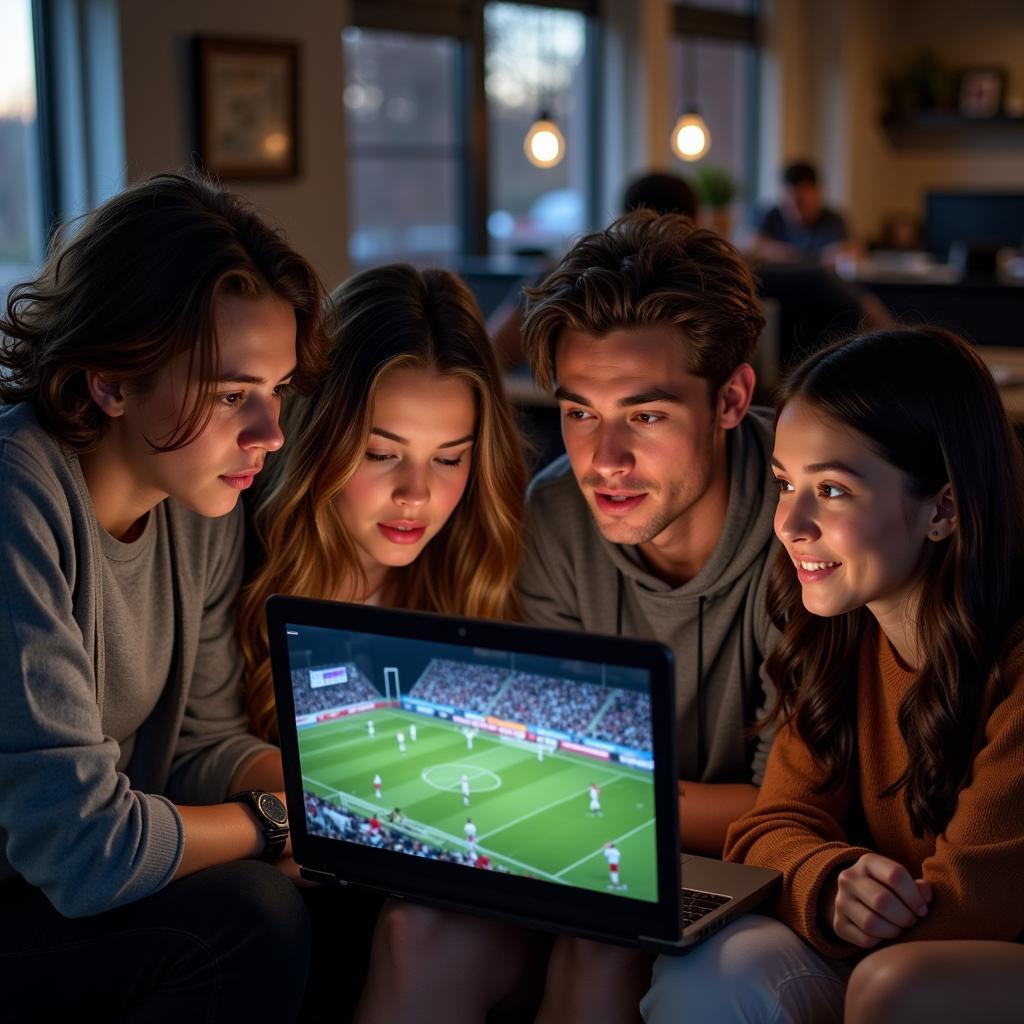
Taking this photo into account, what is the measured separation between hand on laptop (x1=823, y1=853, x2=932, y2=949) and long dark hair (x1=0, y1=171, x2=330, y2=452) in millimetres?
861

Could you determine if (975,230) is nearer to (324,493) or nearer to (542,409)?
(542,409)

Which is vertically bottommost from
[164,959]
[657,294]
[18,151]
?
[164,959]

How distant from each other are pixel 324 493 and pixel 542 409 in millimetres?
1948

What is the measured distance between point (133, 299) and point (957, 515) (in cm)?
92

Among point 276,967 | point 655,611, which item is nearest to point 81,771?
point 276,967

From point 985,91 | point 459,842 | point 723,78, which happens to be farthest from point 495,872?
point 985,91

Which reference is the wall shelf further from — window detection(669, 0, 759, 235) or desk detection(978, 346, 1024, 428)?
desk detection(978, 346, 1024, 428)

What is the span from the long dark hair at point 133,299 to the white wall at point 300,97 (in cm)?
260

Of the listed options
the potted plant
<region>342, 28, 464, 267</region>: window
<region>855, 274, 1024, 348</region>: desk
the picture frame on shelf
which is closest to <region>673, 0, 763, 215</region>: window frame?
the potted plant

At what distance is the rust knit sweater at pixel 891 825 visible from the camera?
1385 millimetres

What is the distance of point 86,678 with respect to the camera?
148 cm

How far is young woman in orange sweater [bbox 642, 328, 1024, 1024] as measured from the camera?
1361mm

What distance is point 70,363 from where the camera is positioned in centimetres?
152

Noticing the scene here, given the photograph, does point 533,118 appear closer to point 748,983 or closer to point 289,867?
point 289,867
